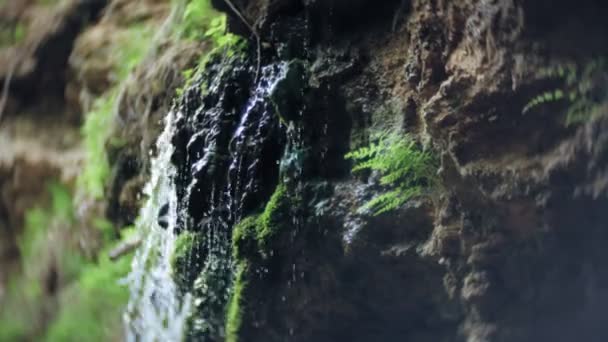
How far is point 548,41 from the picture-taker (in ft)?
6.11

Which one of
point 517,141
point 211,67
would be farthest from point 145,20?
point 517,141

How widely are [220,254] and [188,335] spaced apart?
1.78 ft

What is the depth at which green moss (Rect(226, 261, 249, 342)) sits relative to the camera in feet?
9.09

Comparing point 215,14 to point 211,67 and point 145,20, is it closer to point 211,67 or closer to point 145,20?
point 211,67

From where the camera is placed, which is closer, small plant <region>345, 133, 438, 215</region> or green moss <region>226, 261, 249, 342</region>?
small plant <region>345, 133, 438, 215</region>

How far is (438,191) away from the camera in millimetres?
2328

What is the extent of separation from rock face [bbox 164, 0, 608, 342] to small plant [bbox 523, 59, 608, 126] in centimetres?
2

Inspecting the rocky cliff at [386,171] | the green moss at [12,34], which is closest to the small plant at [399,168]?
the rocky cliff at [386,171]

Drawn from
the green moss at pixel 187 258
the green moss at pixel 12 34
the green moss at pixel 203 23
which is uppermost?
the green moss at pixel 12 34

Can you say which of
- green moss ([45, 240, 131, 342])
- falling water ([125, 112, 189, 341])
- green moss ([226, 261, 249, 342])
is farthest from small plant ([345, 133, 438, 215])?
green moss ([45, 240, 131, 342])

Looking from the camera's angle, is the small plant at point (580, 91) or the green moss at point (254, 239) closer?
the small plant at point (580, 91)

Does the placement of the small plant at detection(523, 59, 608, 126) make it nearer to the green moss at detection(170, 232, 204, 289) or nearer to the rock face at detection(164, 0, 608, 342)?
the rock face at detection(164, 0, 608, 342)

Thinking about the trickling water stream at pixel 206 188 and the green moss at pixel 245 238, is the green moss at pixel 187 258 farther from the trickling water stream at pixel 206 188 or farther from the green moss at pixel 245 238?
the green moss at pixel 245 238

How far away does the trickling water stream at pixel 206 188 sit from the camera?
2.85 m
